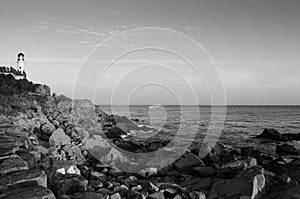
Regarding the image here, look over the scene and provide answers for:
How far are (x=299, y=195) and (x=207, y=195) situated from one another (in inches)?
146

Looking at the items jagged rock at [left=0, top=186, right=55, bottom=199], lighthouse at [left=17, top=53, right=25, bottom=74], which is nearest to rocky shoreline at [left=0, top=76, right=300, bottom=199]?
jagged rock at [left=0, top=186, right=55, bottom=199]

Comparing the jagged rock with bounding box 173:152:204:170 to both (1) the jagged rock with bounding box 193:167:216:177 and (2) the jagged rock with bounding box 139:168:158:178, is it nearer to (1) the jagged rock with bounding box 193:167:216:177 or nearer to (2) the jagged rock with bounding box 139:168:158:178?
(1) the jagged rock with bounding box 193:167:216:177

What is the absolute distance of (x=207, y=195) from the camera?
12359mm

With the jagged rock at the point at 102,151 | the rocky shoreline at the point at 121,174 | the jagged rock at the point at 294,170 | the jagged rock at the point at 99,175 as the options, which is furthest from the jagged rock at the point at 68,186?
the jagged rock at the point at 294,170

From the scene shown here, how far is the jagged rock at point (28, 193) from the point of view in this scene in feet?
25.0

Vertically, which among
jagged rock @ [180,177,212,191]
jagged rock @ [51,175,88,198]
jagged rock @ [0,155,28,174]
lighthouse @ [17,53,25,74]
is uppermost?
lighthouse @ [17,53,25,74]

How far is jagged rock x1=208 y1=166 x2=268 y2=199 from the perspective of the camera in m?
11.5

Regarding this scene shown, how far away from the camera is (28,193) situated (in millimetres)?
7828

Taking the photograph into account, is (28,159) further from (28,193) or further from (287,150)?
(287,150)

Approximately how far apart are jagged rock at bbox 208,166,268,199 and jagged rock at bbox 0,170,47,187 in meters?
7.19

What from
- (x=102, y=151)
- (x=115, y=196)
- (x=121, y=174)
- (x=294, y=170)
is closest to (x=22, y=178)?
(x=115, y=196)

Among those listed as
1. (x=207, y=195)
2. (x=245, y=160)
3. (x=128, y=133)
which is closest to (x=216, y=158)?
(x=245, y=160)

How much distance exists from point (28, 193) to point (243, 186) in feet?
28.1

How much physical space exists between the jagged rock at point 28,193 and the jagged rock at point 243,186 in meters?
7.26
